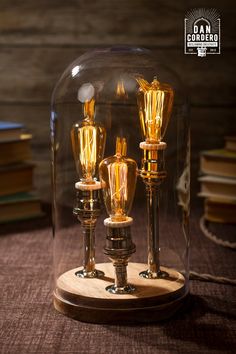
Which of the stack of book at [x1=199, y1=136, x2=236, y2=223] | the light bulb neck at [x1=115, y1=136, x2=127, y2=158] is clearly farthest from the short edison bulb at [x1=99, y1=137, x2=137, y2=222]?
the stack of book at [x1=199, y1=136, x2=236, y2=223]

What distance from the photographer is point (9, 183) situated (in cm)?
175

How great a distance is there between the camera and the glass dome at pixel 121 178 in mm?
1093

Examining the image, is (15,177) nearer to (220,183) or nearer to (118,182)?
(220,183)

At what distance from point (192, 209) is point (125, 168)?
75 cm

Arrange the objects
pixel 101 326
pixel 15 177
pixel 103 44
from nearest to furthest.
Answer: pixel 101 326, pixel 15 177, pixel 103 44

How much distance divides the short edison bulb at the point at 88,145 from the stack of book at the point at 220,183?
1.67ft

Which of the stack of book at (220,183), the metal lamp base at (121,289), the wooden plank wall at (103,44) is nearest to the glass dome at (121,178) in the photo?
the metal lamp base at (121,289)

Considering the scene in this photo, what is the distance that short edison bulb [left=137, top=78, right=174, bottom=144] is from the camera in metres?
1.16

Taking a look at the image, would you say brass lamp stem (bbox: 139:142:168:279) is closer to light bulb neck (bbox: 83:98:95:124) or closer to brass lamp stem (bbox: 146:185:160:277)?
brass lamp stem (bbox: 146:185:160:277)

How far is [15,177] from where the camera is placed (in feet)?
5.77

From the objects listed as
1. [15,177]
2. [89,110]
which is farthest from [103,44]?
[89,110]

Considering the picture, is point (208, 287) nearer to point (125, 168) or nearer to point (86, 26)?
point (125, 168)

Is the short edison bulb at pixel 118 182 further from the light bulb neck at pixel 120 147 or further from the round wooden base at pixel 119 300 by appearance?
the round wooden base at pixel 119 300

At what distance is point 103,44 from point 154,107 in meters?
0.81
